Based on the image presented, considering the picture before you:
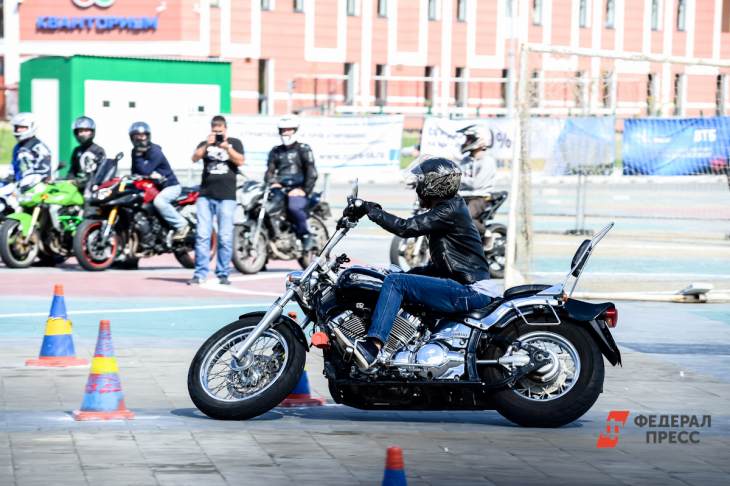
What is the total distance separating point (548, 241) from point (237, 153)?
304 inches

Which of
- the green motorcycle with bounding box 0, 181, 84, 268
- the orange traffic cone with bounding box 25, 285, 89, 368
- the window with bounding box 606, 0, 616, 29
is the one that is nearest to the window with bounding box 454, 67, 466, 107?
the window with bounding box 606, 0, 616, 29

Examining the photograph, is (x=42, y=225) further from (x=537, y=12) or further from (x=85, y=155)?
(x=537, y=12)

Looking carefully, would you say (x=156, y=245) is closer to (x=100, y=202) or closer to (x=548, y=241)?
(x=100, y=202)

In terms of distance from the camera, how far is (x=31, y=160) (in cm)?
1892

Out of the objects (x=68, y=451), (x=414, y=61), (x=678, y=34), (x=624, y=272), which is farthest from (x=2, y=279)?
(x=678, y=34)

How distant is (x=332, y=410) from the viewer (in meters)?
9.66

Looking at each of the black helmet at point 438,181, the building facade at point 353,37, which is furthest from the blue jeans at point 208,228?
the building facade at point 353,37

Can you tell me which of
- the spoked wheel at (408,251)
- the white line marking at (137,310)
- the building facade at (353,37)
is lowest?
the white line marking at (137,310)

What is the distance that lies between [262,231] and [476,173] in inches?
112

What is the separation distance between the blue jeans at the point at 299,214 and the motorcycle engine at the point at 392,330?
368 inches

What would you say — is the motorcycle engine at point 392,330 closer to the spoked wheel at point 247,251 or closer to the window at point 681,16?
the spoked wheel at point 247,251

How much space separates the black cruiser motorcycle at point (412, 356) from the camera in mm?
8977

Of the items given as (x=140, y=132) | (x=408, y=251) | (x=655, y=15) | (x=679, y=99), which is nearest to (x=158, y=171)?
(x=140, y=132)

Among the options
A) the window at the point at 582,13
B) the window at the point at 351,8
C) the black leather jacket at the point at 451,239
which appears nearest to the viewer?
the black leather jacket at the point at 451,239
